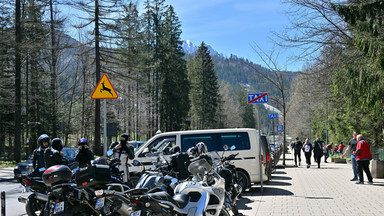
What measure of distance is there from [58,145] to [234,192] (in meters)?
3.99

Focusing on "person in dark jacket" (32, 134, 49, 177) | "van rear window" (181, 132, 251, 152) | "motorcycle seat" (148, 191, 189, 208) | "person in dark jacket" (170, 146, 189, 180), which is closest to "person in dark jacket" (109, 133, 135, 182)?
"person in dark jacket" (170, 146, 189, 180)

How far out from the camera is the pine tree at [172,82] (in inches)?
2242

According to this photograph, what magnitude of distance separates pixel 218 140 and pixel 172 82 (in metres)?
45.3

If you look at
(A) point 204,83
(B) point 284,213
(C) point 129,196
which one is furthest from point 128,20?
(A) point 204,83

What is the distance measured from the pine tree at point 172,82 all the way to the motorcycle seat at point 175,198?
49.4 meters

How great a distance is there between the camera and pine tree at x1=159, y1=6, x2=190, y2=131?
2242 inches

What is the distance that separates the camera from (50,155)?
28.0ft

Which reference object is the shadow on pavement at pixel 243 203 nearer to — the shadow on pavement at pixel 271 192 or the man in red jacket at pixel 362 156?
the shadow on pavement at pixel 271 192

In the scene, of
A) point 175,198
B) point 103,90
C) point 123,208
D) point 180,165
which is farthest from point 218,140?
point 123,208

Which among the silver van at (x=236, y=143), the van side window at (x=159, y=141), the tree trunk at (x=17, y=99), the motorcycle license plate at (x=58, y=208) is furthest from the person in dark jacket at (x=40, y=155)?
the tree trunk at (x=17, y=99)

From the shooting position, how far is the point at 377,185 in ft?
46.3

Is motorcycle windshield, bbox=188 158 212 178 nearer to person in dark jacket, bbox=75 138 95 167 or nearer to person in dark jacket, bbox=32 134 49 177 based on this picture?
person in dark jacket, bbox=32 134 49 177

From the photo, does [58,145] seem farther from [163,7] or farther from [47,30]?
[163,7]

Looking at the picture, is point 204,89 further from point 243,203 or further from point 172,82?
point 243,203
